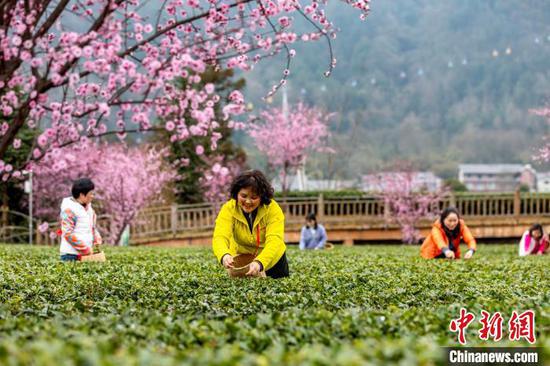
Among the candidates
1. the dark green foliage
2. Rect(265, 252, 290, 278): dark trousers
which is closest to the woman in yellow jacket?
Rect(265, 252, 290, 278): dark trousers

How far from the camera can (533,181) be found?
8444 centimetres

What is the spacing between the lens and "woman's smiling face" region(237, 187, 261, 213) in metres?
7.70

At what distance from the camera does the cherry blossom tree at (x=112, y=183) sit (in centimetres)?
2847

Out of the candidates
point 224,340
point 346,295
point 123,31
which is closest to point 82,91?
point 123,31

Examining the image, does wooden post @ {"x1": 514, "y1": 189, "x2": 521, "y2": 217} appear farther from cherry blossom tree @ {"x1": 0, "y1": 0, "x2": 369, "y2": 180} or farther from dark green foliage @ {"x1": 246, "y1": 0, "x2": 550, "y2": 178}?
dark green foliage @ {"x1": 246, "y1": 0, "x2": 550, "y2": 178}

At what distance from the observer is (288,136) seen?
40.7m

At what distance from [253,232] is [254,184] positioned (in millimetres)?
638

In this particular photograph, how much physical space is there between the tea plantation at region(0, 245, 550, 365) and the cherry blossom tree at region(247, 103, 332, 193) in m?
29.9

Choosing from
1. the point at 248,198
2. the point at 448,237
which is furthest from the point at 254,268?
the point at 448,237

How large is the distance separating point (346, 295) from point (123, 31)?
129 inches

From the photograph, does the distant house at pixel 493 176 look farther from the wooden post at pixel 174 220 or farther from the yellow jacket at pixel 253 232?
the yellow jacket at pixel 253 232

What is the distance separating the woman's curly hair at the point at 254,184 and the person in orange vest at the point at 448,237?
18.1 ft

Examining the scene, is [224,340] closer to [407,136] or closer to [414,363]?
[414,363]

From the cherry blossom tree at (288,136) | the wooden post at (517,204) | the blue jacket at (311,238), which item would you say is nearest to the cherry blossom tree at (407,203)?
the wooden post at (517,204)
